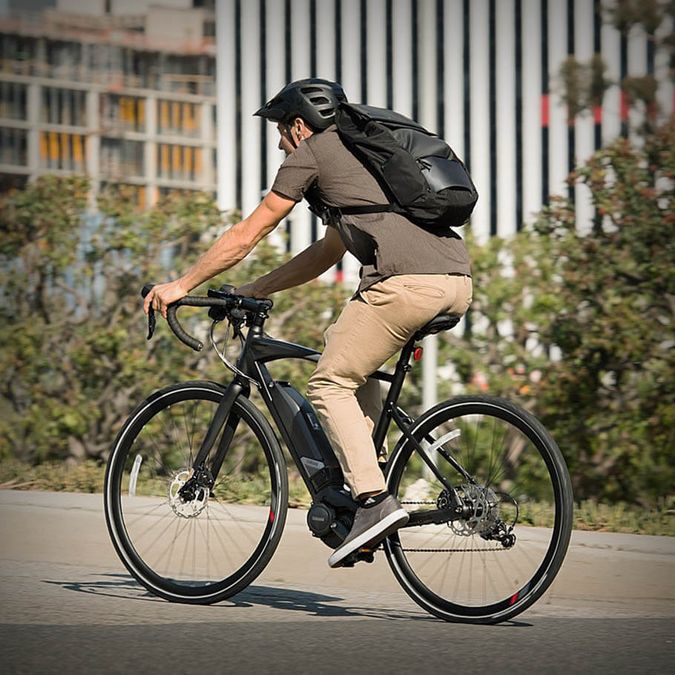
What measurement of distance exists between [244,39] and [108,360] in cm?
3380

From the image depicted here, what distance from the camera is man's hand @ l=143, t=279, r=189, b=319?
5.51 metres

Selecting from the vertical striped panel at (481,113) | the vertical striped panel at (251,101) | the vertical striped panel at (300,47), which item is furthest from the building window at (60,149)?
the vertical striped panel at (300,47)

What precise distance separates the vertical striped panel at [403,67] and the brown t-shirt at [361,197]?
34879 millimetres

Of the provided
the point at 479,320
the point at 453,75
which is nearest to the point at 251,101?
the point at 453,75

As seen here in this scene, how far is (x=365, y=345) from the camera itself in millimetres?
5348

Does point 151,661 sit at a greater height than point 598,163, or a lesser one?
lesser

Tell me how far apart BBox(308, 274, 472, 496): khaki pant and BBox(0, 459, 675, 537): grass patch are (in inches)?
27.3

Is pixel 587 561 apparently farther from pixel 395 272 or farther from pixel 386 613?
pixel 395 272

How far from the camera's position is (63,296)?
422 inches

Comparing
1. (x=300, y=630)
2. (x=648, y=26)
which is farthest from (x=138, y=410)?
(x=648, y=26)

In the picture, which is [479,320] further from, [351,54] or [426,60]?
[351,54]

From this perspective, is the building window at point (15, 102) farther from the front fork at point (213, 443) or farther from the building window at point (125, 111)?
the front fork at point (213, 443)

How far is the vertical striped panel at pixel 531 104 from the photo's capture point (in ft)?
126

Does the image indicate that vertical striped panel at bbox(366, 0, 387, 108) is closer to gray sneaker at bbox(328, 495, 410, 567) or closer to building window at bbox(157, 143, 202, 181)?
gray sneaker at bbox(328, 495, 410, 567)
